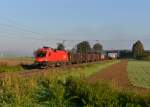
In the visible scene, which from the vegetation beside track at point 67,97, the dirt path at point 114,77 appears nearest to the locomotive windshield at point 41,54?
the dirt path at point 114,77

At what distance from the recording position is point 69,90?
20.2 meters

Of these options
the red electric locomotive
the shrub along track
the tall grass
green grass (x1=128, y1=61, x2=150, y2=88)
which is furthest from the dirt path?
the red electric locomotive

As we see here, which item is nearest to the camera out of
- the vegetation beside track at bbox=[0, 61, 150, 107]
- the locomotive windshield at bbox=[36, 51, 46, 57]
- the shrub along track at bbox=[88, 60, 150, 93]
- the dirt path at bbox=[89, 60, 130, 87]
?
the vegetation beside track at bbox=[0, 61, 150, 107]

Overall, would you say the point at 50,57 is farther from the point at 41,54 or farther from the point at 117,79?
the point at 117,79

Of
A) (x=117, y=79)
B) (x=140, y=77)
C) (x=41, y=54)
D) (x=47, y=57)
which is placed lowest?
(x=140, y=77)

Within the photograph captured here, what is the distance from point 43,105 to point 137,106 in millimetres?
3829

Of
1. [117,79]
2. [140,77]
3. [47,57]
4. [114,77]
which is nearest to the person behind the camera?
[117,79]

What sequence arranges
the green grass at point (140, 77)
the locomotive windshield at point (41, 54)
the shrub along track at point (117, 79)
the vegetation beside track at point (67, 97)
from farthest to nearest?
the locomotive windshield at point (41, 54), the green grass at point (140, 77), the shrub along track at point (117, 79), the vegetation beside track at point (67, 97)

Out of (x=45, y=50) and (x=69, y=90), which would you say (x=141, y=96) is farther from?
(x=45, y=50)

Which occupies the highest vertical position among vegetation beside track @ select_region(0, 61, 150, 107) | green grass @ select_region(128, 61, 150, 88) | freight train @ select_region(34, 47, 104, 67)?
freight train @ select_region(34, 47, 104, 67)

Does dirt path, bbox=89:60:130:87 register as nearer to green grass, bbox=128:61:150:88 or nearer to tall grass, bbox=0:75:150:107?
green grass, bbox=128:61:150:88

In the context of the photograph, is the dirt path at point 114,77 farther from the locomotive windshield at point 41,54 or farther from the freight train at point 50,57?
the locomotive windshield at point 41,54

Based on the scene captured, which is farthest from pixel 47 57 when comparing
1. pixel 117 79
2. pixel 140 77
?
pixel 117 79

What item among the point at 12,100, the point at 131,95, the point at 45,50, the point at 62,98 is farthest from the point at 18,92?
the point at 45,50
